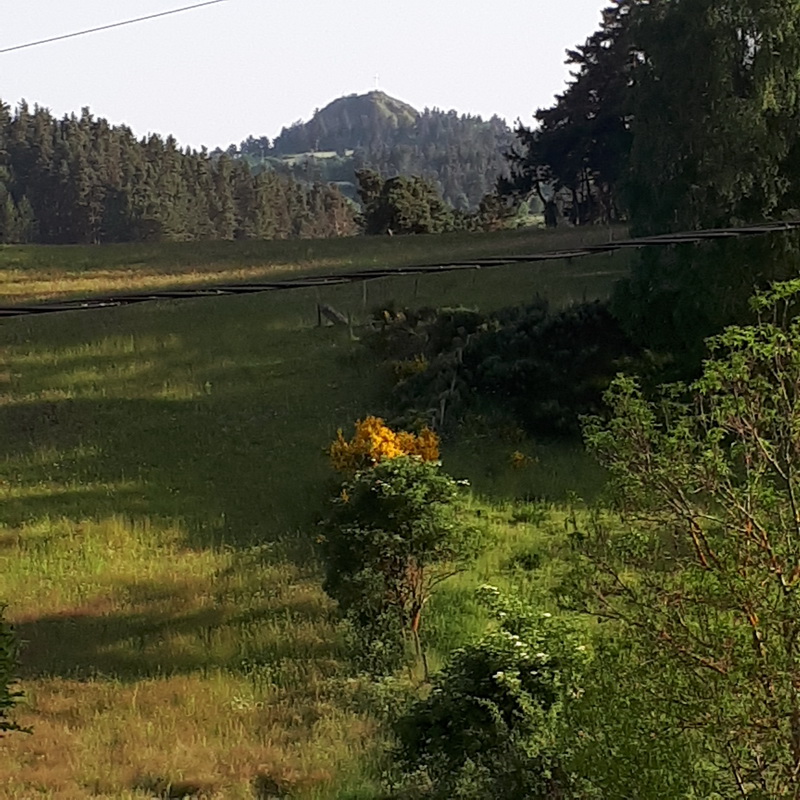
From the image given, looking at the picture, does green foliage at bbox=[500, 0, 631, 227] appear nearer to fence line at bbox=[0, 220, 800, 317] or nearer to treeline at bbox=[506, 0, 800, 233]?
treeline at bbox=[506, 0, 800, 233]

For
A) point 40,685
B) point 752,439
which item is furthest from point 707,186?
point 752,439

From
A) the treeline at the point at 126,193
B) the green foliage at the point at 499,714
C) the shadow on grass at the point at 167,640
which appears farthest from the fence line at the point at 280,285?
the treeline at the point at 126,193

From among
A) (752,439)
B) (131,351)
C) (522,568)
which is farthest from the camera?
(131,351)

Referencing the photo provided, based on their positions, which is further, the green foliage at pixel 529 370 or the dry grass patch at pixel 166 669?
the green foliage at pixel 529 370

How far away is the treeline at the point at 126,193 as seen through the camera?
86.3 m

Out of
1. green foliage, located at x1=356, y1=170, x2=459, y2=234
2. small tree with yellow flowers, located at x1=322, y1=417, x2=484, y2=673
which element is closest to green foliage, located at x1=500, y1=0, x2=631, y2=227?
green foliage, located at x1=356, y1=170, x2=459, y2=234

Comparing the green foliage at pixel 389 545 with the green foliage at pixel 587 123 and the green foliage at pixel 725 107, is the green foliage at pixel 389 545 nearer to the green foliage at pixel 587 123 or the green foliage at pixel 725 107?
the green foliage at pixel 725 107

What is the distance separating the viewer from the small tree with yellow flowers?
39.8ft

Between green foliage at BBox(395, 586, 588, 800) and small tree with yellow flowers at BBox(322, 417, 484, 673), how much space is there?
3977 millimetres

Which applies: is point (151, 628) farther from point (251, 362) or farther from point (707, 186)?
point (251, 362)

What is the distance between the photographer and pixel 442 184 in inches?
6821

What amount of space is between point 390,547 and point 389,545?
0.12ft

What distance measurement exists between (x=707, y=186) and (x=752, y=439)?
17205 millimetres

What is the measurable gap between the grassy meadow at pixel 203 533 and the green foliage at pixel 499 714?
5.80ft
